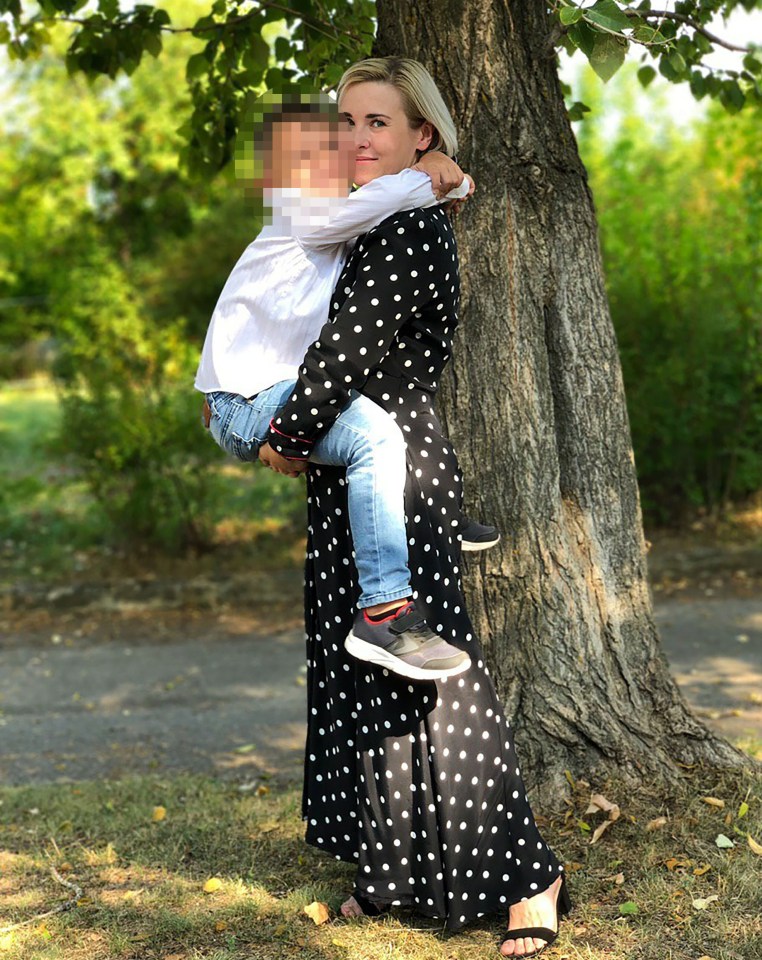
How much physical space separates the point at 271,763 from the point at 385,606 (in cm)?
233

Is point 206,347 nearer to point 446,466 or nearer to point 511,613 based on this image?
point 446,466

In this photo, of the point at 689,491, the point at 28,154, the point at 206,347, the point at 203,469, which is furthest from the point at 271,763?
the point at 28,154

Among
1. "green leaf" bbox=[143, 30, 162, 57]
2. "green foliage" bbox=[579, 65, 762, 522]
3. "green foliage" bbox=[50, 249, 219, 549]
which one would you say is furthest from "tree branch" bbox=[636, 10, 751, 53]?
"green foliage" bbox=[50, 249, 219, 549]

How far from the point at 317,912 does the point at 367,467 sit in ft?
4.28

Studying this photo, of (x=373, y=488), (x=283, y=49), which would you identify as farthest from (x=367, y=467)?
(x=283, y=49)

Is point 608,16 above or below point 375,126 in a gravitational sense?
above

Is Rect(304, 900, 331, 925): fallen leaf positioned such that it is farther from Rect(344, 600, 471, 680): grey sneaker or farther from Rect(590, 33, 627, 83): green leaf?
Rect(590, 33, 627, 83): green leaf

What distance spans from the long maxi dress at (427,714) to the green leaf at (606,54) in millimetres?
608

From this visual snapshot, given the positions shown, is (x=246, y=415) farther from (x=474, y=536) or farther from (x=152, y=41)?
(x=152, y=41)

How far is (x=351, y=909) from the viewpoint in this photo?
313 cm

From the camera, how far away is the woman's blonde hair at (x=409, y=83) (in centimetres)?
275

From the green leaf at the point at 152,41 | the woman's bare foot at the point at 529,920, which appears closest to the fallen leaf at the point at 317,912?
the woman's bare foot at the point at 529,920

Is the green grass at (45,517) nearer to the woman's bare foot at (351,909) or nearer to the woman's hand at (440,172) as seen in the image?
the woman's bare foot at (351,909)

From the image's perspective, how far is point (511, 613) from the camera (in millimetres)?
3605
